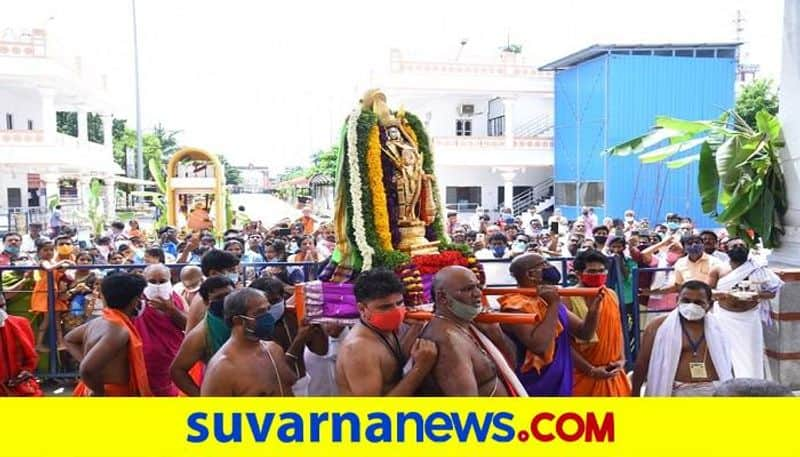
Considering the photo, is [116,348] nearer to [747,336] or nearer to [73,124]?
[747,336]

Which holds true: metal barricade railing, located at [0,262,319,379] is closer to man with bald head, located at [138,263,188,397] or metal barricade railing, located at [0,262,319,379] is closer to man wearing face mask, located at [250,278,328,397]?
man with bald head, located at [138,263,188,397]

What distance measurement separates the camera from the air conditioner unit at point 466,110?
988 inches

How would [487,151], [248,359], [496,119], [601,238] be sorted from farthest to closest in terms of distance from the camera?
[496,119], [487,151], [601,238], [248,359]

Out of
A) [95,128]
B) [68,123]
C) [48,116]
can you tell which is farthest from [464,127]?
[95,128]

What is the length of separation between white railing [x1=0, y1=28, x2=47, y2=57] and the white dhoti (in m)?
21.1

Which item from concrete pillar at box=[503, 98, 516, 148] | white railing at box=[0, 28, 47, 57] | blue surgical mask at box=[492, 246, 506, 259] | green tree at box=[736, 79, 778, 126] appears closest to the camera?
blue surgical mask at box=[492, 246, 506, 259]

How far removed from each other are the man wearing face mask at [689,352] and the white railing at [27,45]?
21.4 metres

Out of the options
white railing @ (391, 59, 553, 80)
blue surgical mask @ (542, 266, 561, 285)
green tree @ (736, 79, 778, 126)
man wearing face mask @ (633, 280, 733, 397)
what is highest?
white railing @ (391, 59, 553, 80)

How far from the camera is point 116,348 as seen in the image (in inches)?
140

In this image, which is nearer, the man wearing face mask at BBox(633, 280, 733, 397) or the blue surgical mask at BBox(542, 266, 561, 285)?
the man wearing face mask at BBox(633, 280, 733, 397)

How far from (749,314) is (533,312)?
6.57 feet

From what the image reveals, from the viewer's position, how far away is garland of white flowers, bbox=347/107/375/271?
430cm

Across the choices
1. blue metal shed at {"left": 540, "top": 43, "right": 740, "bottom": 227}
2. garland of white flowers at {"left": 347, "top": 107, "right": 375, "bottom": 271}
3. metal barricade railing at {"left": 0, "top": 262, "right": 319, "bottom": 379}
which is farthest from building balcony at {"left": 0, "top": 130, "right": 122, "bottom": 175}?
garland of white flowers at {"left": 347, "top": 107, "right": 375, "bottom": 271}

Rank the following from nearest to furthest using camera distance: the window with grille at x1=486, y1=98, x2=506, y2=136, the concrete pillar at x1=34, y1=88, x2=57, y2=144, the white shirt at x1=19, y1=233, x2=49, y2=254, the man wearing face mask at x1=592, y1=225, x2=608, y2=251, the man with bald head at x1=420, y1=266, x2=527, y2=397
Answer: the man with bald head at x1=420, y1=266, x2=527, y2=397 < the man wearing face mask at x1=592, y1=225, x2=608, y2=251 < the white shirt at x1=19, y1=233, x2=49, y2=254 < the concrete pillar at x1=34, y1=88, x2=57, y2=144 < the window with grille at x1=486, y1=98, x2=506, y2=136
